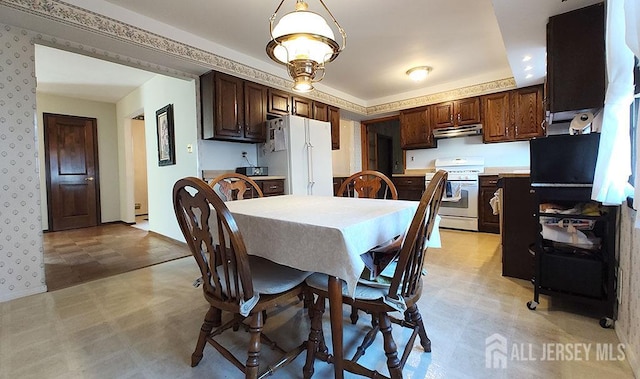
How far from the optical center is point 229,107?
3.23 m

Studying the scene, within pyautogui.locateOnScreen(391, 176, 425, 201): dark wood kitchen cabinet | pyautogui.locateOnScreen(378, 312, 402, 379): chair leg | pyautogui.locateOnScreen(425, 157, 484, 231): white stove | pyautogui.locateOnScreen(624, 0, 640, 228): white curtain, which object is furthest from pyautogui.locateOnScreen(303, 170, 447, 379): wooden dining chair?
pyautogui.locateOnScreen(391, 176, 425, 201): dark wood kitchen cabinet

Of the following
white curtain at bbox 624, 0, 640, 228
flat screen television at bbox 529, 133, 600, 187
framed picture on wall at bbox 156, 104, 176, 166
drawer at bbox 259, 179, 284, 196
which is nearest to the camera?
white curtain at bbox 624, 0, 640, 228

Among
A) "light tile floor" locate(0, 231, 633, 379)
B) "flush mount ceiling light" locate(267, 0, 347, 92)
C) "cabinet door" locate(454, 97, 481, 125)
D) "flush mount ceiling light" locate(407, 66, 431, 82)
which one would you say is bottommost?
"light tile floor" locate(0, 231, 633, 379)

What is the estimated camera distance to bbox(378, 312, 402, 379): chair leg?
1116 mm

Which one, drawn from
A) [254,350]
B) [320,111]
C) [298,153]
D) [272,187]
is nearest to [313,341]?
[254,350]

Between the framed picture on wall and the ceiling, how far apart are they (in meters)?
0.71

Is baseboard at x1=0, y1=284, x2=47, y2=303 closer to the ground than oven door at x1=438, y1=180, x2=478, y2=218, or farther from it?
closer to the ground

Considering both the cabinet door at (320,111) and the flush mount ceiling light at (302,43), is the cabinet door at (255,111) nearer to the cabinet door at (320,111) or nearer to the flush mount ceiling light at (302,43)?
the cabinet door at (320,111)

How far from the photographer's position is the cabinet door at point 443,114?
449cm

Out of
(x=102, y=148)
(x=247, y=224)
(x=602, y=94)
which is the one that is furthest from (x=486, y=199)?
(x=102, y=148)

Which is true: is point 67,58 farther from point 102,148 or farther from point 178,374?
point 178,374

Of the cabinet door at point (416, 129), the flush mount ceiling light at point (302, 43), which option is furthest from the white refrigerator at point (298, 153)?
the flush mount ceiling light at point (302, 43)

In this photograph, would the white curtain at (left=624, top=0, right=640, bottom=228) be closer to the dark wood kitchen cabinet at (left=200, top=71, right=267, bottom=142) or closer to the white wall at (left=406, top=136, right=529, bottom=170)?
the dark wood kitchen cabinet at (left=200, top=71, right=267, bottom=142)

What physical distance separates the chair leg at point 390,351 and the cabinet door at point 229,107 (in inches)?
107
